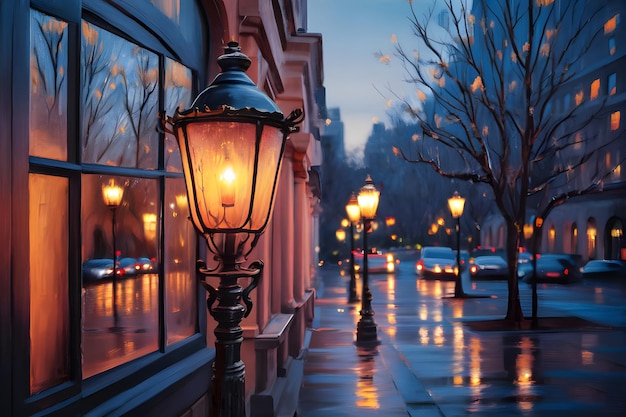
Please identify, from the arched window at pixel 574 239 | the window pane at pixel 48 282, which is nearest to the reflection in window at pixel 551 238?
the arched window at pixel 574 239

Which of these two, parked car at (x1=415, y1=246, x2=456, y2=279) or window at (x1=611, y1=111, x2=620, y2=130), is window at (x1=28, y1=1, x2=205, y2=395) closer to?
parked car at (x1=415, y1=246, x2=456, y2=279)

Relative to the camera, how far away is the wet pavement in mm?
11234

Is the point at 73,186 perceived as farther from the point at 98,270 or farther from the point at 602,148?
the point at 602,148

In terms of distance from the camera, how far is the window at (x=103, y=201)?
4.43 m

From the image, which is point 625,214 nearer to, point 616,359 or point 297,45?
point 616,359

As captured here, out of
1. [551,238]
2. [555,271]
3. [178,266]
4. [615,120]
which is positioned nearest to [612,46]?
[615,120]

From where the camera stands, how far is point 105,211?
5.97 m

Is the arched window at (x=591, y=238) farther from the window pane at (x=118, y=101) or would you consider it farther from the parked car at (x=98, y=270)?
the window pane at (x=118, y=101)

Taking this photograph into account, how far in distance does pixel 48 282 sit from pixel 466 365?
1154 cm

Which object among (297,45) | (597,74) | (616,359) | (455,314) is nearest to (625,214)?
(597,74)

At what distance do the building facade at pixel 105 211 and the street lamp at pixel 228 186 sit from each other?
0.85 metres

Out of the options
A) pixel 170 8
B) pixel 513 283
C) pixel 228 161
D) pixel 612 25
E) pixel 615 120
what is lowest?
pixel 513 283

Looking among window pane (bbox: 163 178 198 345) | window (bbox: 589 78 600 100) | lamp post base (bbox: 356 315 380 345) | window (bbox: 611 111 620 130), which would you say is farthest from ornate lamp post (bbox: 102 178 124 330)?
window (bbox: 589 78 600 100)

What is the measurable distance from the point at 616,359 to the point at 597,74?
43940 mm
